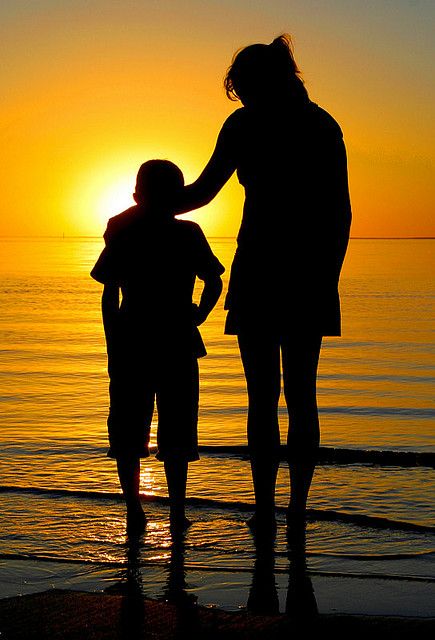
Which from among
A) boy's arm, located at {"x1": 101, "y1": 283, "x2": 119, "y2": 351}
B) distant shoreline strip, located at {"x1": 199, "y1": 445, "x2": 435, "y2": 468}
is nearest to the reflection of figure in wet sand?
boy's arm, located at {"x1": 101, "y1": 283, "x2": 119, "y2": 351}

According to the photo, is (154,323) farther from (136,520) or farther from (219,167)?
(136,520)

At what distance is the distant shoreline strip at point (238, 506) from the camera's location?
528cm

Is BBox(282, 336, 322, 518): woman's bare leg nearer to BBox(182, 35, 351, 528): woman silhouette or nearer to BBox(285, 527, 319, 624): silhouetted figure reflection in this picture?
BBox(182, 35, 351, 528): woman silhouette

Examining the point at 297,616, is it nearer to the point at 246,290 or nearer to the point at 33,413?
the point at 246,290

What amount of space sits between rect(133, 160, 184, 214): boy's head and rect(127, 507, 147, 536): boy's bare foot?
53.2 inches

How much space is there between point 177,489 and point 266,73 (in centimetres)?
185

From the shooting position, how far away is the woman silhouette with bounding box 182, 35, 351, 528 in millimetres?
4766

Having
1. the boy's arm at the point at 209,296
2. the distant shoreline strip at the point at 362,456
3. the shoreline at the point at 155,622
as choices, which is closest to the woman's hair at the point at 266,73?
the boy's arm at the point at 209,296

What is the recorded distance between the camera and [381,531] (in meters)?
5.18

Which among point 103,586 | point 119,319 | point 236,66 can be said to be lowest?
point 103,586

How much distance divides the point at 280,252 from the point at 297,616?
5.71 ft

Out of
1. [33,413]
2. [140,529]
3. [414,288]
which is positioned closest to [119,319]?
[140,529]

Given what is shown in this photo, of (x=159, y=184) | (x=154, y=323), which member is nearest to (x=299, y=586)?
(x=154, y=323)

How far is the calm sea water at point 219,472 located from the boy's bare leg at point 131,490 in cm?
8
